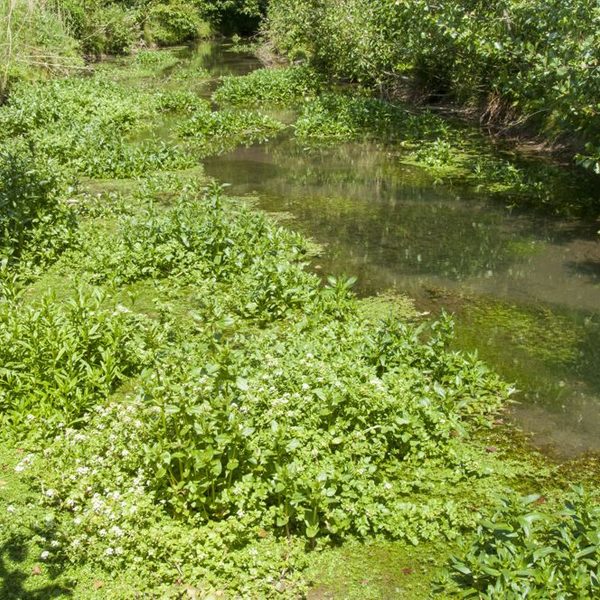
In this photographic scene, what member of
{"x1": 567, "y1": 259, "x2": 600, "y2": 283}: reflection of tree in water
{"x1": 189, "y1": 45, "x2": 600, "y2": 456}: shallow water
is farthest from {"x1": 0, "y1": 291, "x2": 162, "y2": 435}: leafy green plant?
{"x1": 567, "y1": 259, "x2": 600, "y2": 283}: reflection of tree in water

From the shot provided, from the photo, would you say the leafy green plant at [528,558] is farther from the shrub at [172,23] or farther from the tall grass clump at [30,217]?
the shrub at [172,23]

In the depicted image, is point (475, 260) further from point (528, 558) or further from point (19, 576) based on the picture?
point (19, 576)

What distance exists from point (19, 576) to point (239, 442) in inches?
63.5

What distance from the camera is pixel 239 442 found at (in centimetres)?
468

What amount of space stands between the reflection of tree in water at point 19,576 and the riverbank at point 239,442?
1 centimetres

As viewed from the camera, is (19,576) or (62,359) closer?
(19,576)

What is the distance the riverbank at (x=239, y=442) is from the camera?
4.38 metres

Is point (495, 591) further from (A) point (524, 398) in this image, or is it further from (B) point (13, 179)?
(B) point (13, 179)

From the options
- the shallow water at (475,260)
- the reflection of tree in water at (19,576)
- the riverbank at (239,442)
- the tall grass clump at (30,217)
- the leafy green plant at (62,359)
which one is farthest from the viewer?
the tall grass clump at (30,217)

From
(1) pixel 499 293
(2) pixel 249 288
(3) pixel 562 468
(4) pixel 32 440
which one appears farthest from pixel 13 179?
(3) pixel 562 468

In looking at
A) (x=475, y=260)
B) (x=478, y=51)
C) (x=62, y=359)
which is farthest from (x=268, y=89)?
(x=62, y=359)

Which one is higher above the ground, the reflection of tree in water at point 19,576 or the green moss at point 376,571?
the green moss at point 376,571

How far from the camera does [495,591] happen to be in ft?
12.3

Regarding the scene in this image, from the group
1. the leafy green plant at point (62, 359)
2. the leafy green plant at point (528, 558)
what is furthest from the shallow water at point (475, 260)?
the leafy green plant at point (62, 359)
